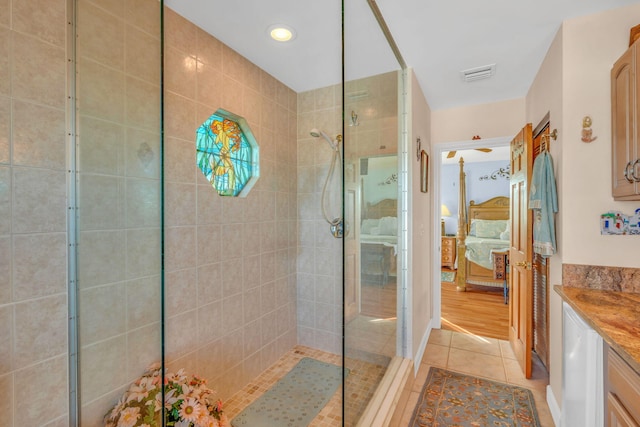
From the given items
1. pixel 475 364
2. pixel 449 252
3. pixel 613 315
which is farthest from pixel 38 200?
pixel 449 252

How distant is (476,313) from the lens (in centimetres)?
362

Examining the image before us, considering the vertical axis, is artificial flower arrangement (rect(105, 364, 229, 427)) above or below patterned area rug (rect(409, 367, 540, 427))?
above

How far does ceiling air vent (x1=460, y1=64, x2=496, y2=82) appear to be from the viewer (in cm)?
226

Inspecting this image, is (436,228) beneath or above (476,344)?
above

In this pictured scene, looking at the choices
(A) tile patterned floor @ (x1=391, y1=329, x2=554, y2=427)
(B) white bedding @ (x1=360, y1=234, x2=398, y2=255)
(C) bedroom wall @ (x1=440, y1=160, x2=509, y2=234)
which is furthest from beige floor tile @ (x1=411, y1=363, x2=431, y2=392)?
(C) bedroom wall @ (x1=440, y1=160, x2=509, y2=234)

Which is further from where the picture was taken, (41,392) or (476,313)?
(476,313)

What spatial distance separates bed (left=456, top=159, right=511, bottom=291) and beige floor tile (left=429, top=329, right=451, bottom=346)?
1.75 meters

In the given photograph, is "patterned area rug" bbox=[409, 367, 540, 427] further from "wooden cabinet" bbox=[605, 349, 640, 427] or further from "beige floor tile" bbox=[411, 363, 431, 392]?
"wooden cabinet" bbox=[605, 349, 640, 427]

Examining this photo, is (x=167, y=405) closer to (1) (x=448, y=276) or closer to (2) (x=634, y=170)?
(2) (x=634, y=170)

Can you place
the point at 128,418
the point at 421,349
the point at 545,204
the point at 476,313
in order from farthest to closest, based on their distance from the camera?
the point at 476,313 < the point at 421,349 < the point at 545,204 < the point at 128,418

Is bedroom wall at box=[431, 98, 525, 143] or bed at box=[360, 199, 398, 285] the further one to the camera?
bedroom wall at box=[431, 98, 525, 143]

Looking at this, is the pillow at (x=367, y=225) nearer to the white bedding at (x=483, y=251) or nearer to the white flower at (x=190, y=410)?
the white flower at (x=190, y=410)

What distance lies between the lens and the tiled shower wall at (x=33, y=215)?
0.95 metres

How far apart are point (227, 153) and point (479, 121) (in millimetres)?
2538
